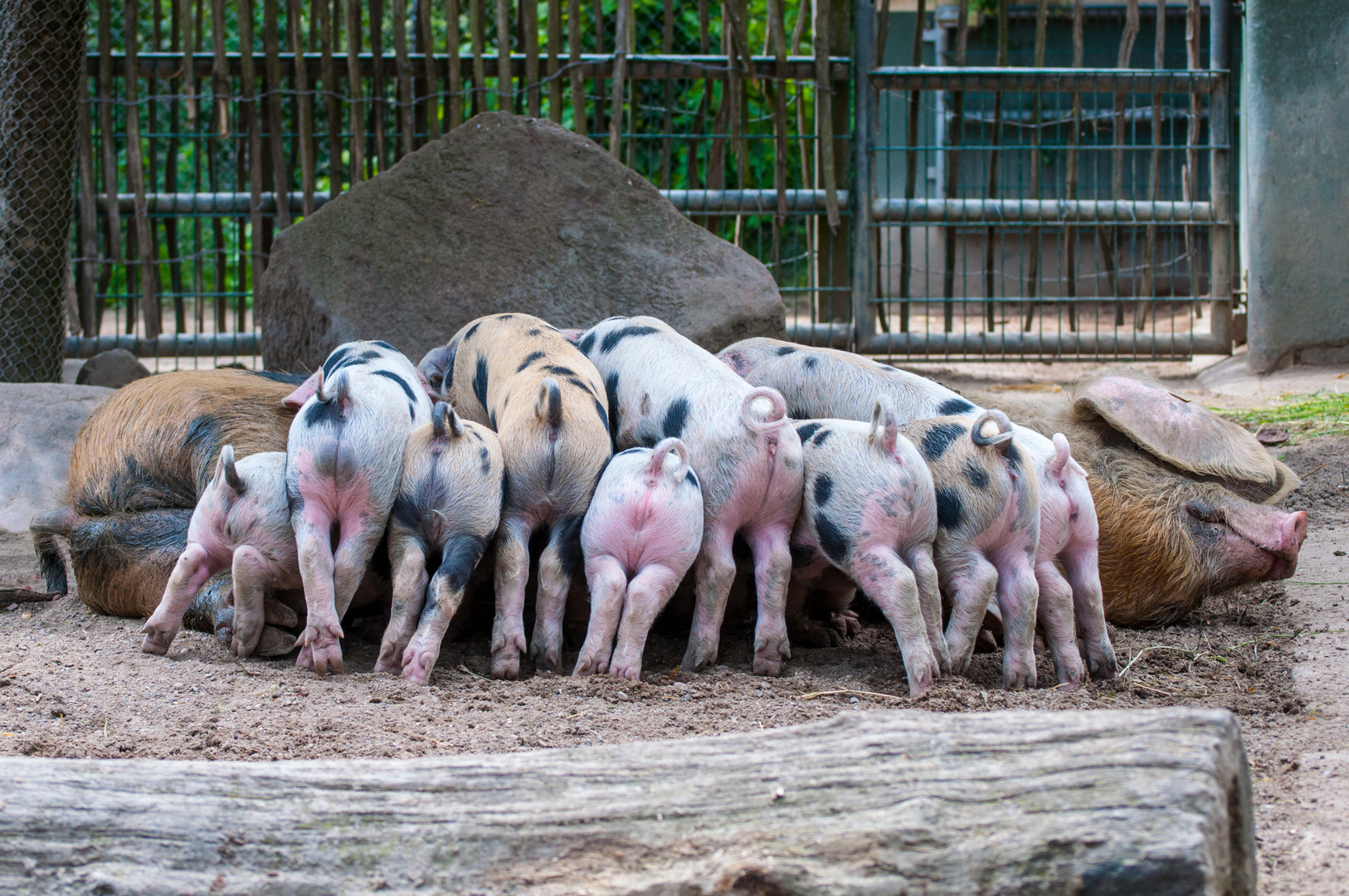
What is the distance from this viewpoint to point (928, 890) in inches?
60.0

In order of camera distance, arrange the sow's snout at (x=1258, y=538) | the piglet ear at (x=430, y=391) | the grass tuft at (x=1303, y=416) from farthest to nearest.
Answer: the grass tuft at (x=1303, y=416) < the piglet ear at (x=430, y=391) < the sow's snout at (x=1258, y=538)

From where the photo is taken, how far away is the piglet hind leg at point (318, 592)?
3016 mm

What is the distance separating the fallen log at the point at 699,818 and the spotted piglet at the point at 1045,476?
154cm

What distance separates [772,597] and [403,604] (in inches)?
37.0

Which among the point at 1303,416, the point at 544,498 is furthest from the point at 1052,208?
the point at 544,498

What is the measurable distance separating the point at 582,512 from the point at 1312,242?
19.7ft

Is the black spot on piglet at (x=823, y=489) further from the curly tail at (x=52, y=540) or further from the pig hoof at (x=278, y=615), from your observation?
the curly tail at (x=52, y=540)

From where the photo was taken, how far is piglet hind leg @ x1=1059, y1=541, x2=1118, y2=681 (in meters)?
3.28

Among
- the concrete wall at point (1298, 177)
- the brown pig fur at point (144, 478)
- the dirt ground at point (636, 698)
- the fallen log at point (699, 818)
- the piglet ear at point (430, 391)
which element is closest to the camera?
the fallen log at point (699, 818)

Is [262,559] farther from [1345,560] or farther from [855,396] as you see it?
[1345,560]

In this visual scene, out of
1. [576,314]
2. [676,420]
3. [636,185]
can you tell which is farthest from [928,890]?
[636,185]

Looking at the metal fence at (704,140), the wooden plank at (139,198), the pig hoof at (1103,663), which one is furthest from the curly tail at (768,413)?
the wooden plank at (139,198)

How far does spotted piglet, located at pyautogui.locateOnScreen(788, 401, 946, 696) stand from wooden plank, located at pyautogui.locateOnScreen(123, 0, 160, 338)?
5353 millimetres

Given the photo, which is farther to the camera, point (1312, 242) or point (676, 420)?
point (1312, 242)
